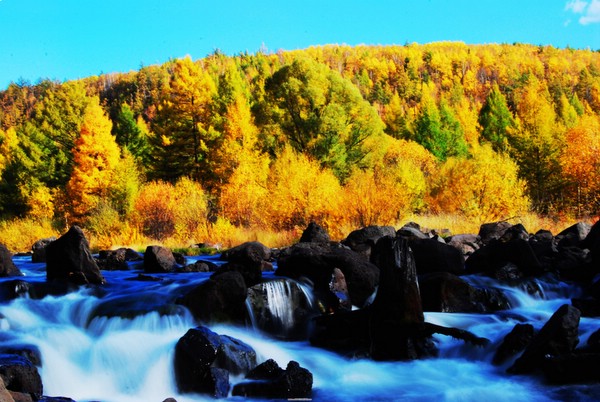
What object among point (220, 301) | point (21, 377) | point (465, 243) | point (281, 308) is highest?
point (465, 243)

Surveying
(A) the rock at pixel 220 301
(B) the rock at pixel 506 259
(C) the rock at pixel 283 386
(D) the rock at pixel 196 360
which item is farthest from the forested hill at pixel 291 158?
(C) the rock at pixel 283 386

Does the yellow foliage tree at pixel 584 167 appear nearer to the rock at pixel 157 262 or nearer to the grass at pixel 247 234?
the grass at pixel 247 234

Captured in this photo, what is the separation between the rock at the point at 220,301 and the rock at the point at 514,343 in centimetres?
388

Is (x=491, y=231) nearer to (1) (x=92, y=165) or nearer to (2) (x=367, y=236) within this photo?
(2) (x=367, y=236)

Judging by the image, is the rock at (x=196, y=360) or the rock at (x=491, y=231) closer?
the rock at (x=196, y=360)

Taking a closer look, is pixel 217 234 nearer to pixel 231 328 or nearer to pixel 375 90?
pixel 231 328

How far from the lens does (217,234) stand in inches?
1000

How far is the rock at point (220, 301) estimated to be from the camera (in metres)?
9.19

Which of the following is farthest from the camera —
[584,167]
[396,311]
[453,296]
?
[584,167]

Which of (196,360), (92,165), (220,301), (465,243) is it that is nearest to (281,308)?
(220,301)

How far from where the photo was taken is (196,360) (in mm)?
7219

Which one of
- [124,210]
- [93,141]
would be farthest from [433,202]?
[93,141]

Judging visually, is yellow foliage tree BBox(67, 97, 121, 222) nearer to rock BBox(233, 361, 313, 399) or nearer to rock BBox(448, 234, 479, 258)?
rock BBox(448, 234, 479, 258)

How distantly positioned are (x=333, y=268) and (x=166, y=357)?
4114mm
